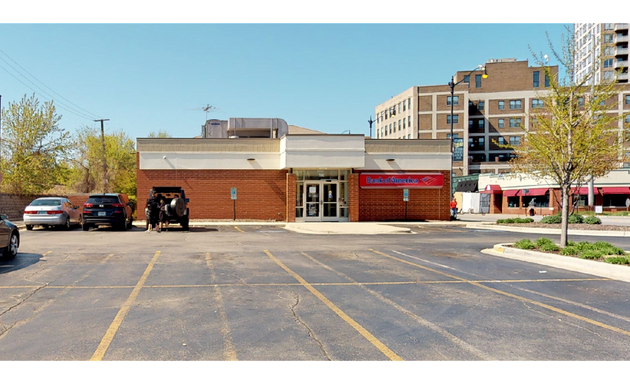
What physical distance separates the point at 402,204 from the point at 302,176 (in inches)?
265

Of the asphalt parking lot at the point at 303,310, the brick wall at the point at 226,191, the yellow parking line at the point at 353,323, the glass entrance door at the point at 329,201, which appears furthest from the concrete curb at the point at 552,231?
the yellow parking line at the point at 353,323

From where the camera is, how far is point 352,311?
23.3 ft

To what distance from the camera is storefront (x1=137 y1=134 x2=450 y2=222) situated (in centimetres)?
3019

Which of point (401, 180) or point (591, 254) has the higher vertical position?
point (401, 180)

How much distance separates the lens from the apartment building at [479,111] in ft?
286

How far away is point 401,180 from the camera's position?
31734 millimetres

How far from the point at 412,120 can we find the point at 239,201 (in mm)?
62753

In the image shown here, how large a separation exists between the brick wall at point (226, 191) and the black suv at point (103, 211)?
24.6ft

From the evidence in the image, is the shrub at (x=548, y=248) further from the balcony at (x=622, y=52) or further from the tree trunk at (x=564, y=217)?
the balcony at (x=622, y=52)

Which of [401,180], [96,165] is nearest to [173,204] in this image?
[401,180]

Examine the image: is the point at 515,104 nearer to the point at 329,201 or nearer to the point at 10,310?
the point at 329,201

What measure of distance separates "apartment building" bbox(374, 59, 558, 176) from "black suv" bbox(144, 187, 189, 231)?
68002 mm

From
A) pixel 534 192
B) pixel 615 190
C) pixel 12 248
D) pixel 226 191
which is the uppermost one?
pixel 615 190

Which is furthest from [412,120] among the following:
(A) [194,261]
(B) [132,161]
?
(A) [194,261]
